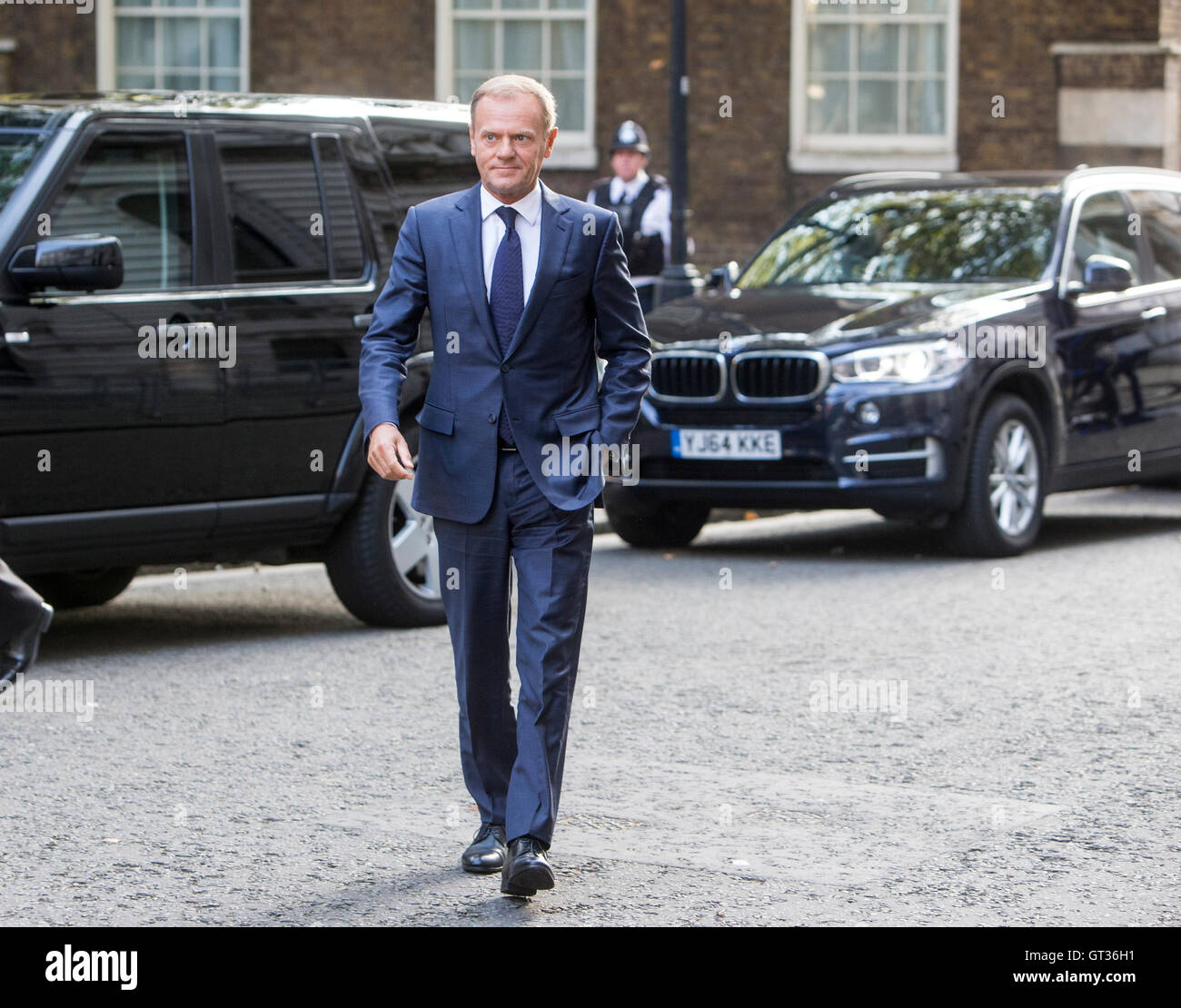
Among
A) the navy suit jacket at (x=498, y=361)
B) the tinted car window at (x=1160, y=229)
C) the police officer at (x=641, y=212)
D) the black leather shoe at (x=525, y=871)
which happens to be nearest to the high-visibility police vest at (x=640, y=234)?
the police officer at (x=641, y=212)

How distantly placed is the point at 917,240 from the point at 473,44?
10573 mm

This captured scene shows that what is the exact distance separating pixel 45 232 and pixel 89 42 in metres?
14.4

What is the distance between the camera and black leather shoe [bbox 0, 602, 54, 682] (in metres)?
6.55

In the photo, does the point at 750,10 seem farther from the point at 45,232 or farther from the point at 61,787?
the point at 61,787

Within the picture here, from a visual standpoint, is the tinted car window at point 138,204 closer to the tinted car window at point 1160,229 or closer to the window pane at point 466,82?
the tinted car window at point 1160,229

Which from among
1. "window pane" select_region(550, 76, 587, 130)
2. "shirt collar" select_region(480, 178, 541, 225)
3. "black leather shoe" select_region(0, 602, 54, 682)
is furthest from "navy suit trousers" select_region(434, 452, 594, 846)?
"window pane" select_region(550, 76, 587, 130)

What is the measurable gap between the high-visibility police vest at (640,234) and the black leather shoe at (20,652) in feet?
28.7

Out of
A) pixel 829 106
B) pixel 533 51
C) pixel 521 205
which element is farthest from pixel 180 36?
pixel 521 205

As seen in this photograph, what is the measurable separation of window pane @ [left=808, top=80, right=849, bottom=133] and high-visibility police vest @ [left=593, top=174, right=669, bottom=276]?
7.02m

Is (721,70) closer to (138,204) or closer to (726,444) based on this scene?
(726,444)

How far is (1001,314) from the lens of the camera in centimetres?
1102

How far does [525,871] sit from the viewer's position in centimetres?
477

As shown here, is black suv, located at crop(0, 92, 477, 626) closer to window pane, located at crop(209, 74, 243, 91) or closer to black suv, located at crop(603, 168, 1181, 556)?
black suv, located at crop(603, 168, 1181, 556)

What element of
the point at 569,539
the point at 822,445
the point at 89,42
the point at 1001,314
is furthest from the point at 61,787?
the point at 89,42
